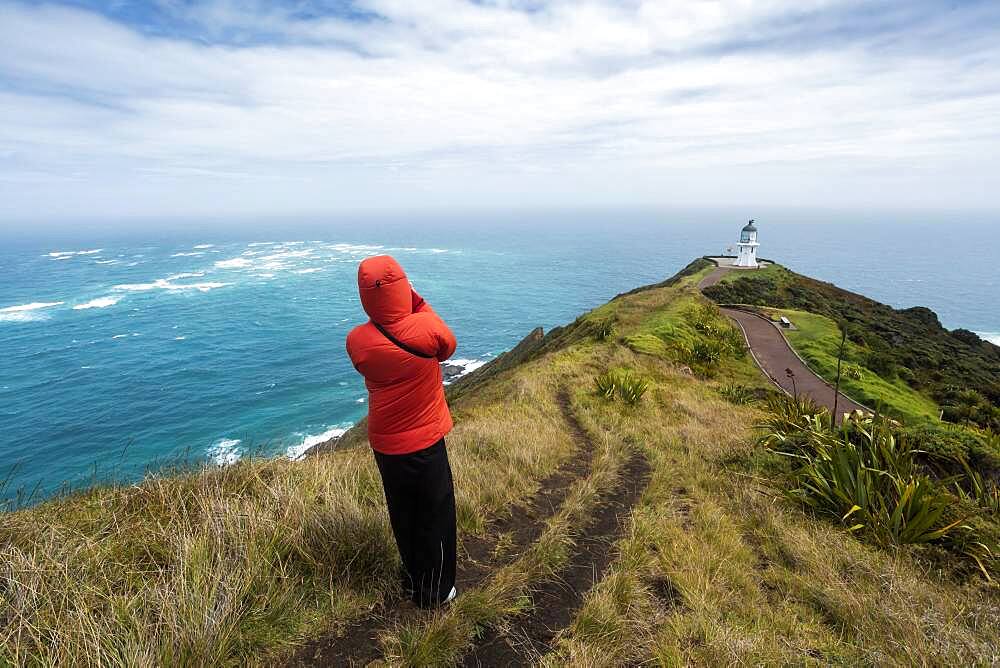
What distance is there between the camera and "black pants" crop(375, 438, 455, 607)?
119 inches

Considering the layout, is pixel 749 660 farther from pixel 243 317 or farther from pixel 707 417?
pixel 243 317

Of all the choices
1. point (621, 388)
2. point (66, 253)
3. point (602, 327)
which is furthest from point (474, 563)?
point (66, 253)

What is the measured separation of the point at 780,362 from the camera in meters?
15.6

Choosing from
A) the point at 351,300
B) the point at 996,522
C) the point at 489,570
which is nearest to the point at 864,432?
the point at 996,522

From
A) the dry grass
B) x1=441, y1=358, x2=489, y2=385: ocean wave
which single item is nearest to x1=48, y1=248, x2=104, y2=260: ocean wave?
x1=441, y1=358, x2=489, y2=385: ocean wave

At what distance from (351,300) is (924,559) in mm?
77983

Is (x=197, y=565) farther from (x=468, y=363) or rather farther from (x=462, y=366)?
(x=468, y=363)

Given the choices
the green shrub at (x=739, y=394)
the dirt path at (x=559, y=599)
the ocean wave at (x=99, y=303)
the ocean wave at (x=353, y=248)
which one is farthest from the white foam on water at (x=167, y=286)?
the dirt path at (x=559, y=599)

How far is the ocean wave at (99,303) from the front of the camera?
69.1 m

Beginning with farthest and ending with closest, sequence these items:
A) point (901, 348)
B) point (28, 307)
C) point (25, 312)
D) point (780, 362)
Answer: point (28, 307)
point (25, 312)
point (901, 348)
point (780, 362)

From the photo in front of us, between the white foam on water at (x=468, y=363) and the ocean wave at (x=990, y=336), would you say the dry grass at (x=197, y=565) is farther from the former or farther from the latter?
the ocean wave at (x=990, y=336)

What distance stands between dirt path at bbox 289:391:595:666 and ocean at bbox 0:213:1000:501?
5.59 feet

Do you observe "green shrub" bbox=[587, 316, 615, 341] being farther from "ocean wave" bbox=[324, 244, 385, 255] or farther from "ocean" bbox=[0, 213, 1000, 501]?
"ocean wave" bbox=[324, 244, 385, 255]

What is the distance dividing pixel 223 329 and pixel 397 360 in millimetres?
64234
